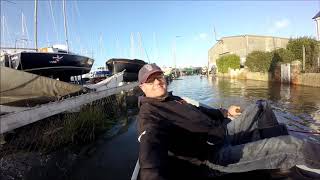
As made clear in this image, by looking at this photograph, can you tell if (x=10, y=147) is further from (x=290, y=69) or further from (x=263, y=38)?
(x=263, y=38)

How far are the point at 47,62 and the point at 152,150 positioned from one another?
31.6ft

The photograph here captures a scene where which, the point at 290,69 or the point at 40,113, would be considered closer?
the point at 40,113

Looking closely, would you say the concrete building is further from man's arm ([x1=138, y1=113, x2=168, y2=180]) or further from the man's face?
man's arm ([x1=138, y1=113, x2=168, y2=180])

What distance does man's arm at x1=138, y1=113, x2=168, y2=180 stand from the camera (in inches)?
94.4

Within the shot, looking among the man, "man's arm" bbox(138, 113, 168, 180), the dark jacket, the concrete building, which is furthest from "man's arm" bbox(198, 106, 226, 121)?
the concrete building

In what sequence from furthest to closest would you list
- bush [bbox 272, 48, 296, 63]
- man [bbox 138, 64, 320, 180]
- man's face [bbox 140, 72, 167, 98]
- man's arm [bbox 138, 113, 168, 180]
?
bush [bbox 272, 48, 296, 63] < man's face [bbox 140, 72, 167, 98] < man [bbox 138, 64, 320, 180] < man's arm [bbox 138, 113, 168, 180]

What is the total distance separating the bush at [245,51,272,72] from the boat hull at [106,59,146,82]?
18370 mm

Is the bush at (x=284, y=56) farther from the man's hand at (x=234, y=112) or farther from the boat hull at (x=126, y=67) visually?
the man's hand at (x=234, y=112)

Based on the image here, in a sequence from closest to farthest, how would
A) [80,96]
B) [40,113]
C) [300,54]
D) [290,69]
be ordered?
1. [40,113]
2. [80,96]
3. [290,69]
4. [300,54]

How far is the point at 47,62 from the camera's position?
11336mm

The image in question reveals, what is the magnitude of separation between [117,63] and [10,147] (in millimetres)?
14600

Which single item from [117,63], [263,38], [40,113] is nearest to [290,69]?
[117,63]

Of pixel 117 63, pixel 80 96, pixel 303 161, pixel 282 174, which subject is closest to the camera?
pixel 303 161

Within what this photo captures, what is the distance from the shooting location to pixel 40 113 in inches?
220
